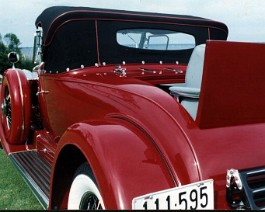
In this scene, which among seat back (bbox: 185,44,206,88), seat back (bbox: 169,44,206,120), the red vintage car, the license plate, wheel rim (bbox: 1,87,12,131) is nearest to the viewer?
the license plate

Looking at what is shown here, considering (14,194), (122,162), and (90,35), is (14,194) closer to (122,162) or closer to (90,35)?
(90,35)

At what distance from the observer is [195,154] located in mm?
1625

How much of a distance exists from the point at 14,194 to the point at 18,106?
2.98 feet

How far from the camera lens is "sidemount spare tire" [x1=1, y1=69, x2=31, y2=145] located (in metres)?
3.71

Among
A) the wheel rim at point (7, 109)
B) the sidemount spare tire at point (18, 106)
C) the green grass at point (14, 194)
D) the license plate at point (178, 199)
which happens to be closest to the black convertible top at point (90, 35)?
the sidemount spare tire at point (18, 106)

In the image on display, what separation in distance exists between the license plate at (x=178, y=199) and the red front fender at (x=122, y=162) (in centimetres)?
9

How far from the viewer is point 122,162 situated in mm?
1612

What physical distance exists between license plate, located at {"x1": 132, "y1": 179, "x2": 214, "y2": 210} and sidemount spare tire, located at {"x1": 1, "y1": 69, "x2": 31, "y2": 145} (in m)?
2.58

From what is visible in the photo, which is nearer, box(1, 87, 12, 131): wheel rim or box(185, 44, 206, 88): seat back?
box(185, 44, 206, 88): seat back

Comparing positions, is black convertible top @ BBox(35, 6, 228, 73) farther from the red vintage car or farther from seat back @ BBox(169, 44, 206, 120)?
seat back @ BBox(169, 44, 206, 120)

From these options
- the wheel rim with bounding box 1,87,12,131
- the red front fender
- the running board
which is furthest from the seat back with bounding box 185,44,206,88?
the wheel rim with bounding box 1,87,12,131

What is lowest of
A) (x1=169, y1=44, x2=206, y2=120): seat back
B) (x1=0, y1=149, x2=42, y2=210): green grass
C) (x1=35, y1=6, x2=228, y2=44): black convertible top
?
(x1=0, y1=149, x2=42, y2=210): green grass

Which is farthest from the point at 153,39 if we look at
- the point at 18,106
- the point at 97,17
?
the point at 18,106

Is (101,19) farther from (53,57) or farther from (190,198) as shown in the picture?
(190,198)
